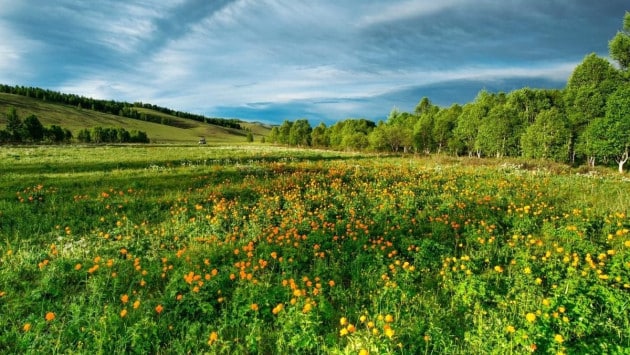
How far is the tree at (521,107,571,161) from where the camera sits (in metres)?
34.6

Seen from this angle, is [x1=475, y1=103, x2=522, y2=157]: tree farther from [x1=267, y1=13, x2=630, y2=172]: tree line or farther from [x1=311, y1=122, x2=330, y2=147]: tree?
[x1=311, y1=122, x2=330, y2=147]: tree

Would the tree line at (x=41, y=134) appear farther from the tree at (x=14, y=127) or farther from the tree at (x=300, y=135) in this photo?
the tree at (x=300, y=135)

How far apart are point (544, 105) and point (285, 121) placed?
83330 millimetres

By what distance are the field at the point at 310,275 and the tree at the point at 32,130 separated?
99191mm

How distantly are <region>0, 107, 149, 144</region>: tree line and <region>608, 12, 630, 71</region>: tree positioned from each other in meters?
111

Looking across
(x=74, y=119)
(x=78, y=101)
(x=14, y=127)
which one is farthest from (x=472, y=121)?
(x=78, y=101)

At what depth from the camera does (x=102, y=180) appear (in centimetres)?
1577

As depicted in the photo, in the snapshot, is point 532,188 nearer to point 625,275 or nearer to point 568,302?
point 625,275

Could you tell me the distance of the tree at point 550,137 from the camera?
113ft

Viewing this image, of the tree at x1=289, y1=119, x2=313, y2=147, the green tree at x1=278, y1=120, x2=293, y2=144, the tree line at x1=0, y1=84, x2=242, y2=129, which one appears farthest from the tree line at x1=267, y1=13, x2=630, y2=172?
the tree line at x1=0, y1=84, x2=242, y2=129

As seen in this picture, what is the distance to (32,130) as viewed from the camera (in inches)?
3369

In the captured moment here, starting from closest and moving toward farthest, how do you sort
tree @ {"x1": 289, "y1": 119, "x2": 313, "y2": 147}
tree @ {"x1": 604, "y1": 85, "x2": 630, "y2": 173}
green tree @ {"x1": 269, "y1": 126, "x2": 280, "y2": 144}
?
1. tree @ {"x1": 604, "y1": 85, "x2": 630, "y2": 173}
2. tree @ {"x1": 289, "y1": 119, "x2": 313, "y2": 147}
3. green tree @ {"x1": 269, "y1": 126, "x2": 280, "y2": 144}

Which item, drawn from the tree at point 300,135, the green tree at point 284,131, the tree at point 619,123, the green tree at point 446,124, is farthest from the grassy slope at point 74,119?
the tree at point 619,123

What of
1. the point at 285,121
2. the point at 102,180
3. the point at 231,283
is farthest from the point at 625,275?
the point at 285,121
